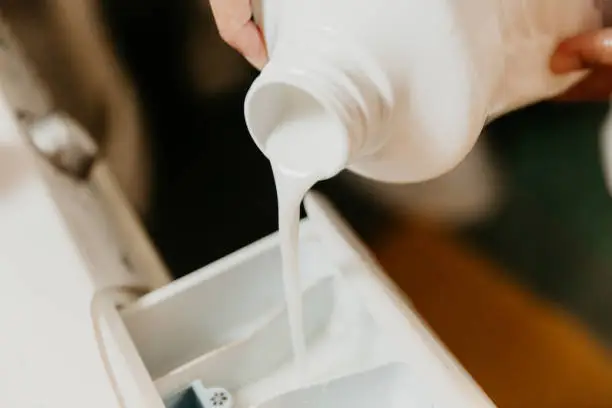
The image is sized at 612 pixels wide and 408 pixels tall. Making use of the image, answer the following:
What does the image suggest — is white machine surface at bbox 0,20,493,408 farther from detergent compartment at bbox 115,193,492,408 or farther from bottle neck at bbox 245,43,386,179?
bottle neck at bbox 245,43,386,179

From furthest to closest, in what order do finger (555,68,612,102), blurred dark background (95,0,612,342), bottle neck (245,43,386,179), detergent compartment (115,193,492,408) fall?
blurred dark background (95,0,612,342), finger (555,68,612,102), detergent compartment (115,193,492,408), bottle neck (245,43,386,179)

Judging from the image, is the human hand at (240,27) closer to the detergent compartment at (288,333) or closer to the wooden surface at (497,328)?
the detergent compartment at (288,333)

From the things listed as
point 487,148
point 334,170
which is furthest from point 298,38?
point 487,148

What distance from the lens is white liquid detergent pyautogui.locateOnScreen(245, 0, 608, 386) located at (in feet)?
1.42

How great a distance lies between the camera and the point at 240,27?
0.56 metres

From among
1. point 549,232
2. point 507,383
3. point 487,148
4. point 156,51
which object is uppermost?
point 156,51

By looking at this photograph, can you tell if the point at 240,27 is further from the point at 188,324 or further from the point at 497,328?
the point at 497,328

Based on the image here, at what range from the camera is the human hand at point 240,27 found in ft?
1.82

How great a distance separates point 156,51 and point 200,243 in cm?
23

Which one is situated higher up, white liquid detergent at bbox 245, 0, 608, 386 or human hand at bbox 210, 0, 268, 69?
human hand at bbox 210, 0, 268, 69

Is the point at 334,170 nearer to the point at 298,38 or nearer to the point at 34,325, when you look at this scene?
the point at 298,38

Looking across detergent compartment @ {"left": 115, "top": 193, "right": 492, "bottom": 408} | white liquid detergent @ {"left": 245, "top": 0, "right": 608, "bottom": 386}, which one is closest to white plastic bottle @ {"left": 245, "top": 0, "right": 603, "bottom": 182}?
white liquid detergent @ {"left": 245, "top": 0, "right": 608, "bottom": 386}

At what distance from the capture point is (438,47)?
0.44 m

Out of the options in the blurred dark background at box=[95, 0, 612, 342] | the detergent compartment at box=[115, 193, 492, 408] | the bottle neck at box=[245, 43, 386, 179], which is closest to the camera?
the bottle neck at box=[245, 43, 386, 179]
